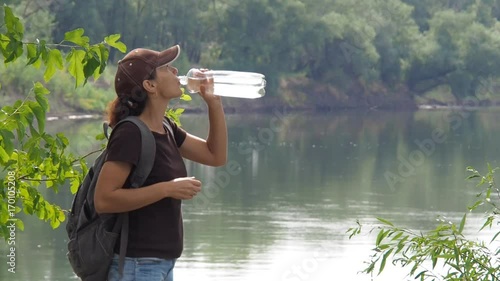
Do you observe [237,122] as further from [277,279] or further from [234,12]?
[277,279]

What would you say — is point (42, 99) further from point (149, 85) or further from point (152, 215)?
point (152, 215)

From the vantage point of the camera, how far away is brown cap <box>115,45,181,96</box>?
3.21 m

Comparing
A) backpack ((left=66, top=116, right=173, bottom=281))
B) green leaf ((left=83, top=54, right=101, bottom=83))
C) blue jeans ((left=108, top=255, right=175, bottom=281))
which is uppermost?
green leaf ((left=83, top=54, right=101, bottom=83))

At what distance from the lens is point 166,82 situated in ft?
10.6

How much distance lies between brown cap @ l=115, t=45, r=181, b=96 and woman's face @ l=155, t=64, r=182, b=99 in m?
0.02

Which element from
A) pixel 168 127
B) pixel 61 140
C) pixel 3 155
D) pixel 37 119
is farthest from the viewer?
pixel 61 140

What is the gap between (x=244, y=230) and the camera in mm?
17719

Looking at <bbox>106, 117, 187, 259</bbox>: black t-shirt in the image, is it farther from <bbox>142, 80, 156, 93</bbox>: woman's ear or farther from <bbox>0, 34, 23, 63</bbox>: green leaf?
<bbox>0, 34, 23, 63</bbox>: green leaf

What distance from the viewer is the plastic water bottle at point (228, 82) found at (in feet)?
11.0

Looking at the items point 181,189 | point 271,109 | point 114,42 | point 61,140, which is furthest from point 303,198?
point 271,109

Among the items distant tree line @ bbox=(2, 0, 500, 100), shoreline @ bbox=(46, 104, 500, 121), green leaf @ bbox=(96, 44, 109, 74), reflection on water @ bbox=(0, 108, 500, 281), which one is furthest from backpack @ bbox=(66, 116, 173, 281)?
distant tree line @ bbox=(2, 0, 500, 100)

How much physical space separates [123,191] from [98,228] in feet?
0.46

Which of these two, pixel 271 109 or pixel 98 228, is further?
pixel 271 109

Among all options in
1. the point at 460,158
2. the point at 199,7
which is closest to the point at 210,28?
the point at 199,7
